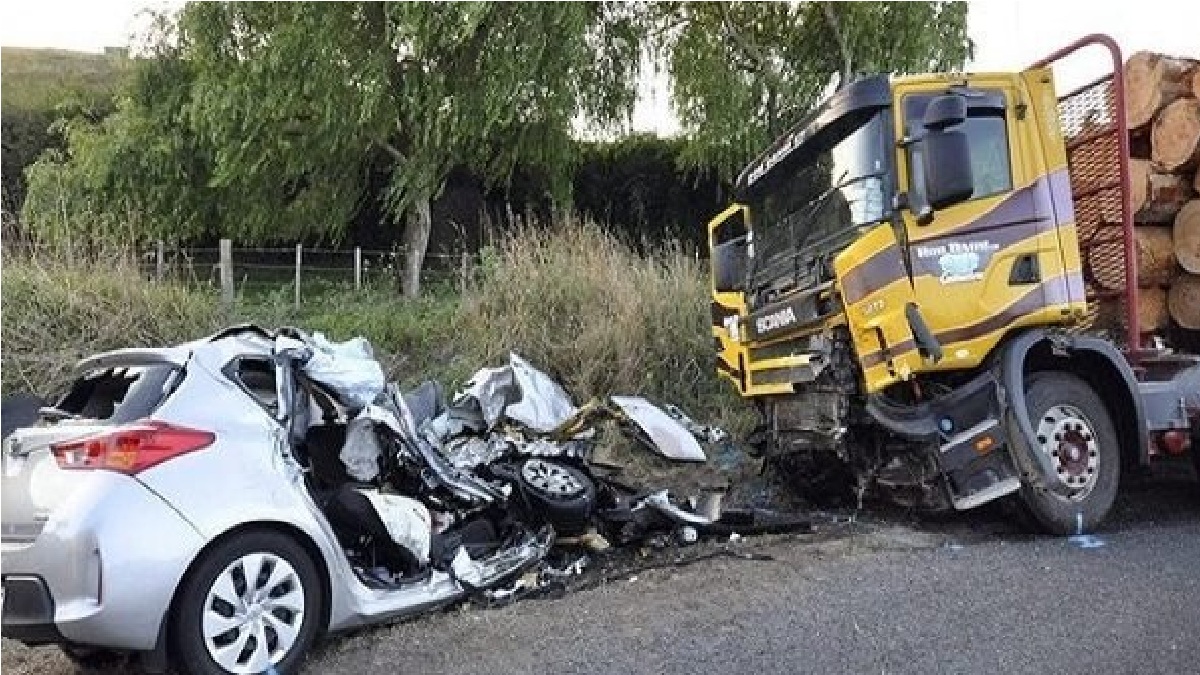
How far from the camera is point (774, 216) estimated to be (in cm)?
723

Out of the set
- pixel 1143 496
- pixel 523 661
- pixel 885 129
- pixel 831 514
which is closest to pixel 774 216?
pixel 885 129

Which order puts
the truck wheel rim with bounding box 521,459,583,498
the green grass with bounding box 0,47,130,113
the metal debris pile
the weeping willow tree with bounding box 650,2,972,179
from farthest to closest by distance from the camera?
the green grass with bounding box 0,47,130,113 → the weeping willow tree with bounding box 650,2,972,179 → the truck wheel rim with bounding box 521,459,583,498 → the metal debris pile

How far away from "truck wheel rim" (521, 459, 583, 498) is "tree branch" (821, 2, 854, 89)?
10624 millimetres

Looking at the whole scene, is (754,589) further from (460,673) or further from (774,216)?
(774,216)

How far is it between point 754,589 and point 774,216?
116 inches

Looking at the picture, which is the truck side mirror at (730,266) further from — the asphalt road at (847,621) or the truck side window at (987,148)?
the asphalt road at (847,621)

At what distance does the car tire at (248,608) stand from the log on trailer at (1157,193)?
20.2ft

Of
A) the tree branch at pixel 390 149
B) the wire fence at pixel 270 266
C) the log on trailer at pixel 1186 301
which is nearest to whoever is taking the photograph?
the log on trailer at pixel 1186 301

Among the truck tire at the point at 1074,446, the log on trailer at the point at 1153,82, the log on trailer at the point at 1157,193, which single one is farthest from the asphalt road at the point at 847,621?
the log on trailer at the point at 1153,82

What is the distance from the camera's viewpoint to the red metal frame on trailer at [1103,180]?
662 centimetres

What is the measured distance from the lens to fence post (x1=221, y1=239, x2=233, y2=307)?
1083 cm

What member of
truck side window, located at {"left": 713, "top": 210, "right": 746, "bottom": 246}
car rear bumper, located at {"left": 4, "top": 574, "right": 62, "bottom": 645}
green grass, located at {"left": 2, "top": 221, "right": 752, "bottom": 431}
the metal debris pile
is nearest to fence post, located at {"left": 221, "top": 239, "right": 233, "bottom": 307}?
green grass, located at {"left": 2, "top": 221, "right": 752, "bottom": 431}

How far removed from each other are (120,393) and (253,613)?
1.12 metres

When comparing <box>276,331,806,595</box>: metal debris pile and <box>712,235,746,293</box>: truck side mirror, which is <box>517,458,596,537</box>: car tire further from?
<box>712,235,746,293</box>: truck side mirror
